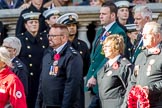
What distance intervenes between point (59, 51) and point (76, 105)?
0.76 metres

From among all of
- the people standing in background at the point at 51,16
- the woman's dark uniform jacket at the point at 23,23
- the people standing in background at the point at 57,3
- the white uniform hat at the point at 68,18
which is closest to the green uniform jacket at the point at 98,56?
the white uniform hat at the point at 68,18

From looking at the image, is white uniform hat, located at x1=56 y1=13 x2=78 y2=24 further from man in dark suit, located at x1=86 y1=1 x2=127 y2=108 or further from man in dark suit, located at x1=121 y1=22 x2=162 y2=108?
man in dark suit, located at x1=121 y1=22 x2=162 y2=108

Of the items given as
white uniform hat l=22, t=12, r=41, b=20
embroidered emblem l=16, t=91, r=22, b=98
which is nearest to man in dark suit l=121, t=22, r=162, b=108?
embroidered emblem l=16, t=91, r=22, b=98

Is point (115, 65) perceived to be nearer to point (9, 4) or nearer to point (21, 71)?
point (21, 71)

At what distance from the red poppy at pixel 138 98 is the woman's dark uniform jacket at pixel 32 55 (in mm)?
3377

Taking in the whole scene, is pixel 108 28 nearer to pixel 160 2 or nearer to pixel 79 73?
pixel 79 73

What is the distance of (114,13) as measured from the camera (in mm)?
11906

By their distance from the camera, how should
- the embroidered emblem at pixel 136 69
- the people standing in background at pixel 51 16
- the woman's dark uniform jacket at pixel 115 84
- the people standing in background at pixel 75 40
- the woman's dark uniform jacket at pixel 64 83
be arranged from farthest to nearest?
the people standing in background at pixel 51 16 → the people standing in background at pixel 75 40 → the woman's dark uniform jacket at pixel 64 83 → the woman's dark uniform jacket at pixel 115 84 → the embroidered emblem at pixel 136 69

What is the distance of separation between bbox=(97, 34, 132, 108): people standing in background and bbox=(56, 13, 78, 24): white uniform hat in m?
2.13

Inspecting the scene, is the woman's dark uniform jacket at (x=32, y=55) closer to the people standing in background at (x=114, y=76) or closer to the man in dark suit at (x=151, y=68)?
the people standing in background at (x=114, y=76)

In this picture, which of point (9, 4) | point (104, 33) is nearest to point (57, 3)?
point (9, 4)

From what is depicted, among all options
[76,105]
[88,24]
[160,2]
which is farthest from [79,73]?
[160,2]

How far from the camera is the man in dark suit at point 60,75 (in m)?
10.8

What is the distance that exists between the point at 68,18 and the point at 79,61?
65.6 inches
